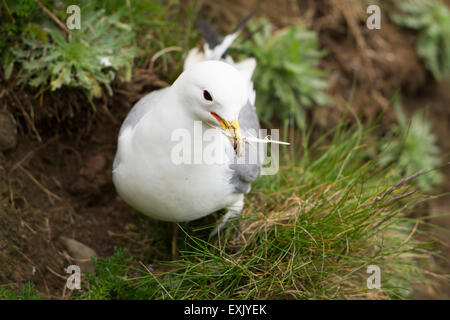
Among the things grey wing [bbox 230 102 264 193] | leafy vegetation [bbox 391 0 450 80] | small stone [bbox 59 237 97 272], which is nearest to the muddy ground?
small stone [bbox 59 237 97 272]

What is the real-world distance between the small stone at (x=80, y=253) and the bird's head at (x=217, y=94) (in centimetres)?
143

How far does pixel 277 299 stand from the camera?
9.19 feet

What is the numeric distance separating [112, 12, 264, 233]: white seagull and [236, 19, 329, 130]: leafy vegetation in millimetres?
1598

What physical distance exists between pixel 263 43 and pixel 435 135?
106 inches

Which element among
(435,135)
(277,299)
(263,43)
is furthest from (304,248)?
(435,135)

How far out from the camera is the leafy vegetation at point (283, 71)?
4422mm

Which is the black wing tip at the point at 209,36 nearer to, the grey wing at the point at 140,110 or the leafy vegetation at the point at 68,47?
the leafy vegetation at the point at 68,47

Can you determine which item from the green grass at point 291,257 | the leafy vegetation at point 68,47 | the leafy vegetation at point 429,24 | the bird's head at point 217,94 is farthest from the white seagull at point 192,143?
the leafy vegetation at point 429,24

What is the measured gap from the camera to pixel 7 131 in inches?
123

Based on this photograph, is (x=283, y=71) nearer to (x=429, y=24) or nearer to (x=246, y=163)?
(x=246, y=163)

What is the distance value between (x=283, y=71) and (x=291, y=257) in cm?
226

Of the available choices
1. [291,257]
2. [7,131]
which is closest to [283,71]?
[291,257]

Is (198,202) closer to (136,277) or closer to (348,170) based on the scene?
(136,277)

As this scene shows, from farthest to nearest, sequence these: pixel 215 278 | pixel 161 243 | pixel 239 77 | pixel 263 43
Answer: pixel 263 43, pixel 161 243, pixel 215 278, pixel 239 77
